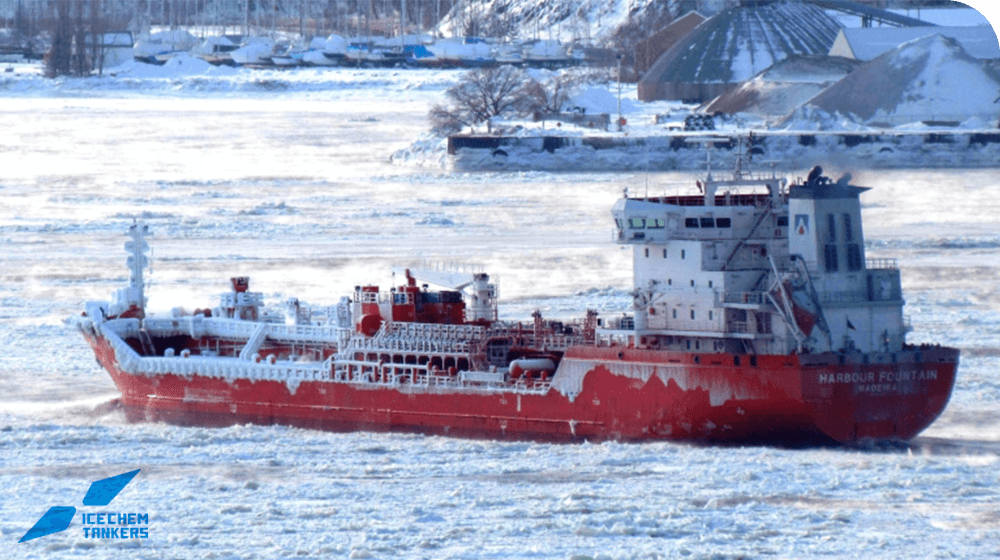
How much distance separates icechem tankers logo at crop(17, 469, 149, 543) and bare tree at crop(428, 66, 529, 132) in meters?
63.2

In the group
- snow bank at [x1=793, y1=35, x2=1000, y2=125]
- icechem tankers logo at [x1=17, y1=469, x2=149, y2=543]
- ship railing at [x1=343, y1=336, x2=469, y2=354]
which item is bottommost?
icechem tankers logo at [x1=17, y1=469, x2=149, y2=543]

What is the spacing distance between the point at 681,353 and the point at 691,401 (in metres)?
0.75

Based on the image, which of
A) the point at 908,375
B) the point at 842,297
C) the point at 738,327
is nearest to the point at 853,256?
the point at 842,297

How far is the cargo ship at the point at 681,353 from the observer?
27.0 metres

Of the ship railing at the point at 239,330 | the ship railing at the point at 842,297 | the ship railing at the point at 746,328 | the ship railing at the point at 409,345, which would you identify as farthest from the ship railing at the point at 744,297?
the ship railing at the point at 239,330

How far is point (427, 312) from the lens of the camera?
3203 cm

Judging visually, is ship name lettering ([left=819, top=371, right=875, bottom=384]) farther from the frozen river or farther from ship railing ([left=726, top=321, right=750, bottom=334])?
ship railing ([left=726, top=321, right=750, bottom=334])

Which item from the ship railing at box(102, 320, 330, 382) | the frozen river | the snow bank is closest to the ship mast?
the ship railing at box(102, 320, 330, 382)

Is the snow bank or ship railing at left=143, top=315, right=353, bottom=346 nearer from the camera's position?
ship railing at left=143, top=315, right=353, bottom=346

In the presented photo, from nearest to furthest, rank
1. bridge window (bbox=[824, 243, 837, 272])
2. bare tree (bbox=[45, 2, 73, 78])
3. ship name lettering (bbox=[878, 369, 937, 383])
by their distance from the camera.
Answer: ship name lettering (bbox=[878, 369, 937, 383]), bridge window (bbox=[824, 243, 837, 272]), bare tree (bbox=[45, 2, 73, 78])

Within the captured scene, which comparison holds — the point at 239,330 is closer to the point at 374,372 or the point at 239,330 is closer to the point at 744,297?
the point at 374,372

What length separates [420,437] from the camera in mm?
29859

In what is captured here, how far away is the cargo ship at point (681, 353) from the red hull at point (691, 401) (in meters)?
0.02

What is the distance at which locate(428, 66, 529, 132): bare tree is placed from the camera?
89938mm
